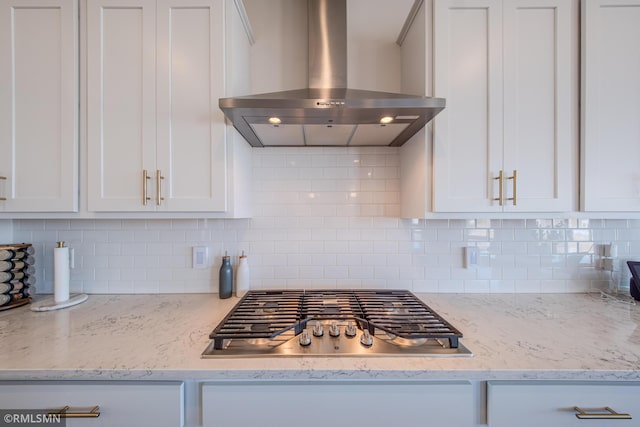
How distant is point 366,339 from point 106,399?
2.90 feet

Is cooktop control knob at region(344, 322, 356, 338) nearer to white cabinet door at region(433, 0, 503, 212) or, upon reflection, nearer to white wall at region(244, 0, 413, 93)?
white cabinet door at region(433, 0, 503, 212)

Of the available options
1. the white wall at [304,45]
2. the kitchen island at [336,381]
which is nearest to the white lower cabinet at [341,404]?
the kitchen island at [336,381]

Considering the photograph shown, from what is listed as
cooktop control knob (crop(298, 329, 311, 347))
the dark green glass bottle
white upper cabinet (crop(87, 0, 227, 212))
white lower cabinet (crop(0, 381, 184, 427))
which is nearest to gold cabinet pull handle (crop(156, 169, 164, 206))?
white upper cabinet (crop(87, 0, 227, 212))

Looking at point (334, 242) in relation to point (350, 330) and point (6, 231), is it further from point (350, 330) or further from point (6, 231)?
point (6, 231)

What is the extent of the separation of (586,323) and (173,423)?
1.70 meters

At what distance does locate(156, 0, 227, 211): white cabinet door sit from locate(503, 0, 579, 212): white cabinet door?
136cm

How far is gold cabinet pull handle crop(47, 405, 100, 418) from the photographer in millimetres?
867

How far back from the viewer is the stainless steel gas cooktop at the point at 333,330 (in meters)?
0.95

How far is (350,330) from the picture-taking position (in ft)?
3.48

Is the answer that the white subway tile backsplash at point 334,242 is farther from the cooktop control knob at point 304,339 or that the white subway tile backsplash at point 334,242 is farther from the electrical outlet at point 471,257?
the cooktop control knob at point 304,339

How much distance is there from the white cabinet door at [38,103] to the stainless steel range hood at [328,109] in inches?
31.8

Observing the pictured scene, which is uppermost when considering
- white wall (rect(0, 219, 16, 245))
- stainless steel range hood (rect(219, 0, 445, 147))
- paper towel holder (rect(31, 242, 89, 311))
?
stainless steel range hood (rect(219, 0, 445, 147))

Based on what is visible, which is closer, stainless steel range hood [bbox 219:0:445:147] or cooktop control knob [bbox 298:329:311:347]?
cooktop control knob [bbox 298:329:311:347]

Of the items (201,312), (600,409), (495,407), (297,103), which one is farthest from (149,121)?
(600,409)
